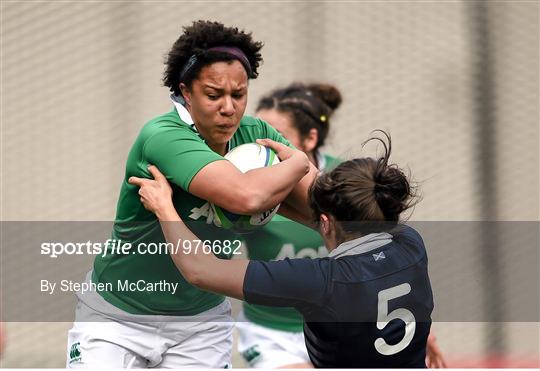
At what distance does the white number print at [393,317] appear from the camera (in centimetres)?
183

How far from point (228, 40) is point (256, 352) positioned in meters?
1.32

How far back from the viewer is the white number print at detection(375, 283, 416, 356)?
1.83m

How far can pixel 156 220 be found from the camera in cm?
214

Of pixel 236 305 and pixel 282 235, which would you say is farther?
pixel 236 305

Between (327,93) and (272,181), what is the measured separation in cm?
142

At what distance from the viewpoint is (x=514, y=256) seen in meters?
3.01

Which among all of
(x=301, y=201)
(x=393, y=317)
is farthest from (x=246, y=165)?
(x=393, y=317)

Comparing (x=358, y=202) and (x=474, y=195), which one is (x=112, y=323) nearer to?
(x=358, y=202)

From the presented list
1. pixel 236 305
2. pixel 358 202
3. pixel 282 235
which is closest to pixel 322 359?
pixel 358 202

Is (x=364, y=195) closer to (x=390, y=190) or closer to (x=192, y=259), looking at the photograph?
(x=390, y=190)

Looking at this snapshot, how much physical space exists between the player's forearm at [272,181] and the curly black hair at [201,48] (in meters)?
0.28

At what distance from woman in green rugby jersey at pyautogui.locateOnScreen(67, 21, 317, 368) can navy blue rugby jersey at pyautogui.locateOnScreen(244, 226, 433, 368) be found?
8.2 inches

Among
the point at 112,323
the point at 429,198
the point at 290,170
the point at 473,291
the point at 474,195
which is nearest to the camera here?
the point at 290,170

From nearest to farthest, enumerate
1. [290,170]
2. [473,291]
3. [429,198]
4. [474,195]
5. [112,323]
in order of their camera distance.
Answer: [290,170] < [112,323] < [473,291] < [474,195] < [429,198]
